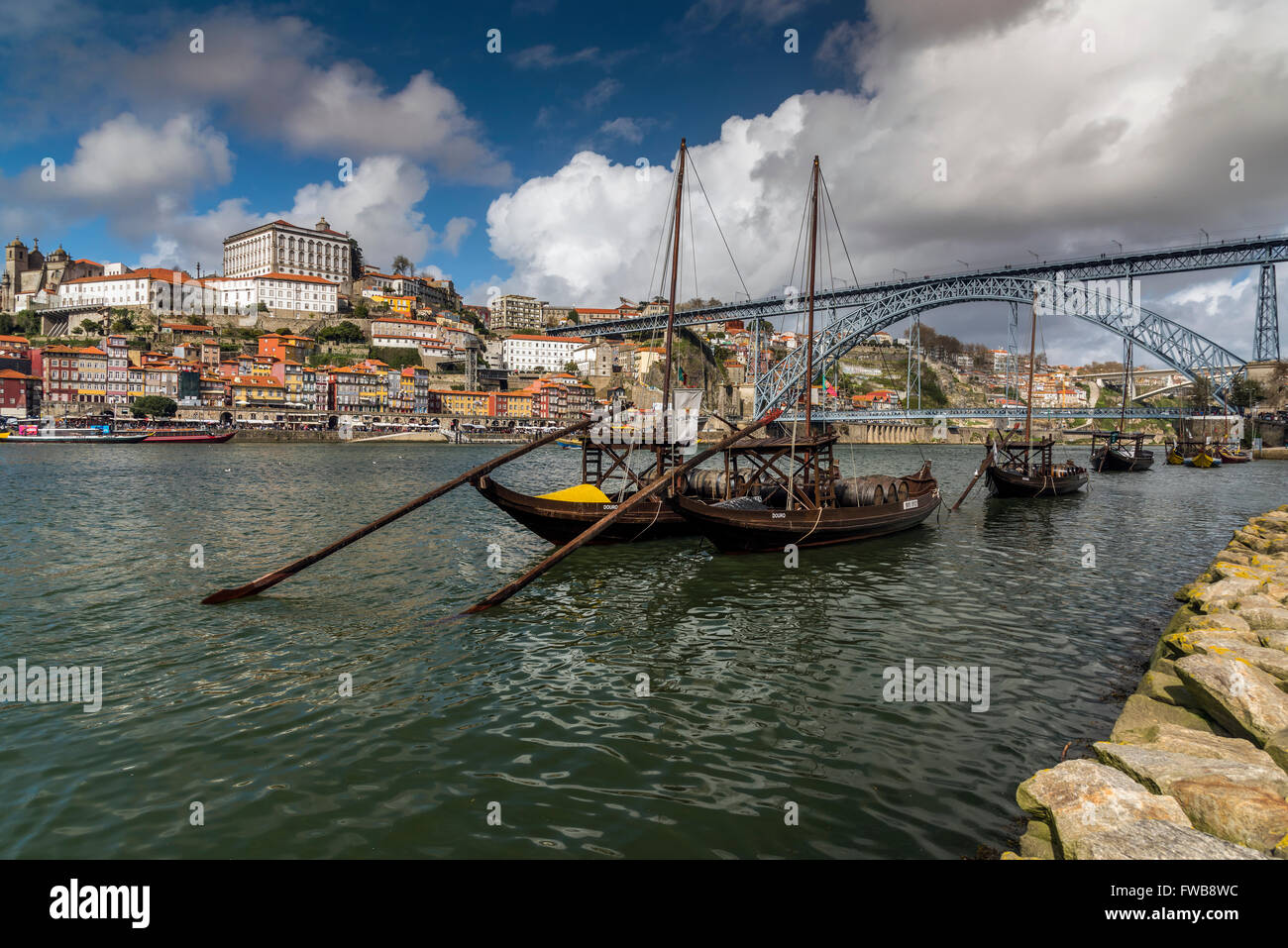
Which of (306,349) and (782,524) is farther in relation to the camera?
(306,349)

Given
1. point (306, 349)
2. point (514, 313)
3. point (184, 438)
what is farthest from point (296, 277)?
point (184, 438)

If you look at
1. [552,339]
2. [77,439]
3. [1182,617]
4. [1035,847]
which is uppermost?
[552,339]

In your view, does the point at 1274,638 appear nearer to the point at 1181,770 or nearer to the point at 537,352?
the point at 1181,770

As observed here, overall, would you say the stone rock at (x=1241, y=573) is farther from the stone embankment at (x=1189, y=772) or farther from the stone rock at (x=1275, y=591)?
the stone embankment at (x=1189, y=772)

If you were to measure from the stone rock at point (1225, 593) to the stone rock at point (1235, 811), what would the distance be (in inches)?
268

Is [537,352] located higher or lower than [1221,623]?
higher

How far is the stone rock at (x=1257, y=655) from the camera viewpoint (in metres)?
6.63

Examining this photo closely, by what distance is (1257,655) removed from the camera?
701 cm

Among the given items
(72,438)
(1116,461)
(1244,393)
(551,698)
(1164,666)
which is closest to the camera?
(1164,666)

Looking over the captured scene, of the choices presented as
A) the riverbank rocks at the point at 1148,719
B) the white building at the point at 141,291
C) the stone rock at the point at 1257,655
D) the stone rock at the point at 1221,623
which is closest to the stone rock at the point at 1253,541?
the stone rock at the point at 1221,623

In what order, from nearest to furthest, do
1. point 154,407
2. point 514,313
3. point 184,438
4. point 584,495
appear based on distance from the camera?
point 584,495
point 184,438
point 154,407
point 514,313

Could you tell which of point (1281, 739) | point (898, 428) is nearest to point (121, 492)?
point (1281, 739)

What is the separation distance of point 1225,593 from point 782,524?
9.09 metres

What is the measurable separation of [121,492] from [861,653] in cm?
3572
